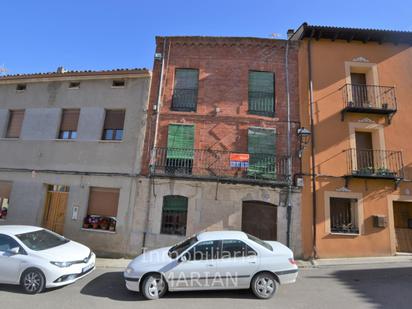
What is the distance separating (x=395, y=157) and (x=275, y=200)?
17.1 feet

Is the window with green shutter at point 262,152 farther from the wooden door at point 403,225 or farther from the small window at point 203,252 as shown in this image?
the wooden door at point 403,225

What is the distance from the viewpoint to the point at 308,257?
32.4 feet

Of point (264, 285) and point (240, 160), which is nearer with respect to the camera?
point (264, 285)

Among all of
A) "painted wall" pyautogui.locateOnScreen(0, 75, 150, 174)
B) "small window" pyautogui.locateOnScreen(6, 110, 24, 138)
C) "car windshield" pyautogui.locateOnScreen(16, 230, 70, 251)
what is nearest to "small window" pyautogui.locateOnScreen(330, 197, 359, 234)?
"painted wall" pyautogui.locateOnScreen(0, 75, 150, 174)

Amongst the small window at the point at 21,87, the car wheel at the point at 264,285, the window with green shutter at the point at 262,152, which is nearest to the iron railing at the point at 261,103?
the window with green shutter at the point at 262,152

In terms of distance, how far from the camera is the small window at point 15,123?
12.5 meters

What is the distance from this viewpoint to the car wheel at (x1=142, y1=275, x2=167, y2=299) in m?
6.02

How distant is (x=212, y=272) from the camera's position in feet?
19.8

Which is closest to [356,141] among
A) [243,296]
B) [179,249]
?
[243,296]

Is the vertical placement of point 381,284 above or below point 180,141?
below

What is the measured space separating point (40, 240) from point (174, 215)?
4557 mm

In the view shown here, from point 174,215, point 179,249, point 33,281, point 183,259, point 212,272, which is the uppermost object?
point 174,215

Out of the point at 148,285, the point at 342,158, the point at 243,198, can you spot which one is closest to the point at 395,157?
the point at 342,158

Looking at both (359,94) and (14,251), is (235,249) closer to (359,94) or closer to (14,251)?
(14,251)
